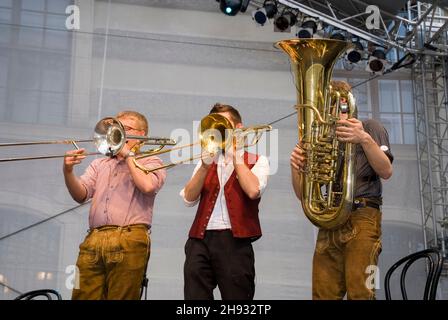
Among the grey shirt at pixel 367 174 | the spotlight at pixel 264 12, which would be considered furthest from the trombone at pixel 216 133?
the spotlight at pixel 264 12

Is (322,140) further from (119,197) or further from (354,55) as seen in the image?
(354,55)

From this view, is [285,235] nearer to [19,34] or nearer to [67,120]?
[67,120]

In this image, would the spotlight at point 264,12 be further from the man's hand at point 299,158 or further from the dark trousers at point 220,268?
the dark trousers at point 220,268

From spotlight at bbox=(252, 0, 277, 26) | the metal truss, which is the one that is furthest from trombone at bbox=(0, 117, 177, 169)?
the metal truss

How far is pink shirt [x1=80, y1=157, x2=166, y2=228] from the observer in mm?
3143

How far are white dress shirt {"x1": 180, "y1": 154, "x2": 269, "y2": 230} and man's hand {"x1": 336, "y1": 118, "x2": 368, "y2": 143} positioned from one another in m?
0.43

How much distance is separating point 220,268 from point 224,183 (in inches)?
16.3

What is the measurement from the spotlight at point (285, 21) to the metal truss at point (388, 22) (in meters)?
0.10

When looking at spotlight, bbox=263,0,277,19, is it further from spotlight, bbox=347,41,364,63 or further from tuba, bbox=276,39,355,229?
tuba, bbox=276,39,355,229

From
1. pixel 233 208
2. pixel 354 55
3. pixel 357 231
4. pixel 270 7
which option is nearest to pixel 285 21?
pixel 270 7

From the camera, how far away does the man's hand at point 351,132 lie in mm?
2887

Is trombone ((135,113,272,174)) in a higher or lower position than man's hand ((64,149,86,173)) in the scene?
higher

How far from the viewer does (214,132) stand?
318 centimetres
